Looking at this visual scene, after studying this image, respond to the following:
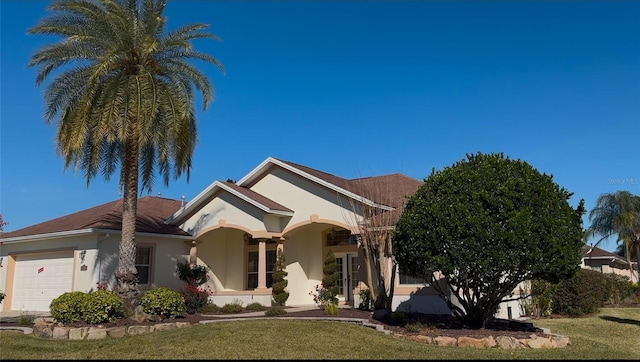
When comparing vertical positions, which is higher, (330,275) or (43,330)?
(330,275)

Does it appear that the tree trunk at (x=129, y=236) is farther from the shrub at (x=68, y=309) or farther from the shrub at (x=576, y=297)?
the shrub at (x=576, y=297)

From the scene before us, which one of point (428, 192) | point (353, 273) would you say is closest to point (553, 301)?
point (353, 273)

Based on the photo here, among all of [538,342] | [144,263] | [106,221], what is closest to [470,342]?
[538,342]

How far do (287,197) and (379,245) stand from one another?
6.00 m

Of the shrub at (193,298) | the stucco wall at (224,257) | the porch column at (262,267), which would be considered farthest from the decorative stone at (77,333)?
the stucco wall at (224,257)

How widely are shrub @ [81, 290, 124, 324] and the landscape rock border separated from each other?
483 millimetres

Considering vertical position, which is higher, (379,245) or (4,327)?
(379,245)

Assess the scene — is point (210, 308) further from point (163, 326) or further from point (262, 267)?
point (163, 326)

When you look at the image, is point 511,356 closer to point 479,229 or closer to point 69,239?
point 479,229

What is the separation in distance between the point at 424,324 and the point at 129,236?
9642 mm

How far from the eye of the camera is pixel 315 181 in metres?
20.3

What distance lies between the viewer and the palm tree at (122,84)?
15.8 metres

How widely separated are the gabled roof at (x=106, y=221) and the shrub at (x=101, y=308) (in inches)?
189

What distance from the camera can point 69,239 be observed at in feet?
65.7
